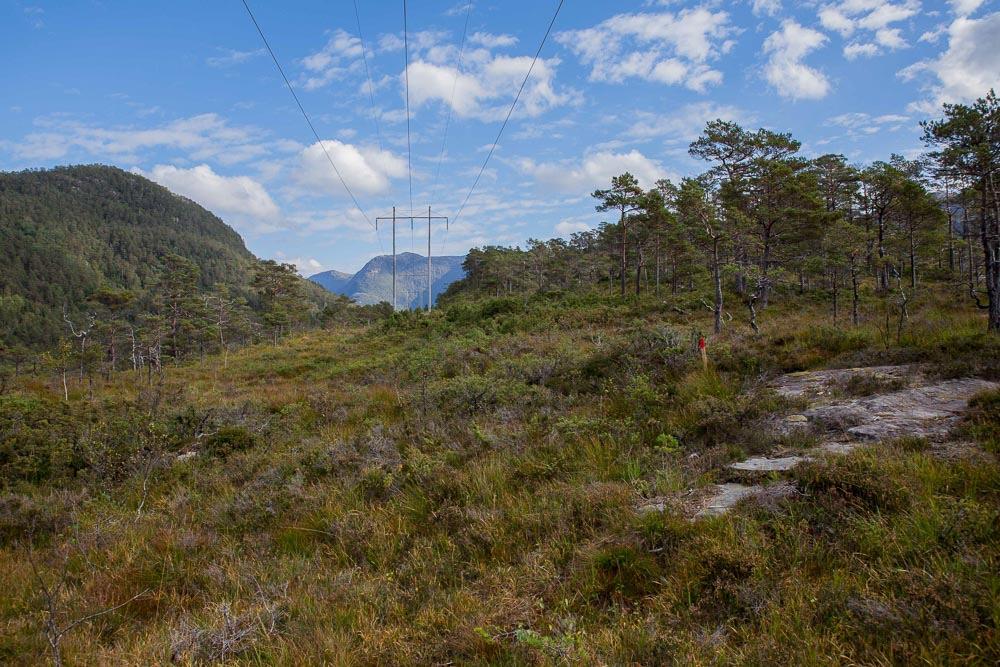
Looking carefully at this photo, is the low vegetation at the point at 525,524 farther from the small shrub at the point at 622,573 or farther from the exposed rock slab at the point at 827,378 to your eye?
the exposed rock slab at the point at 827,378

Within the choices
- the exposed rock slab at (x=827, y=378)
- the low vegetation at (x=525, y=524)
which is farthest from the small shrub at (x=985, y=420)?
the exposed rock slab at (x=827, y=378)

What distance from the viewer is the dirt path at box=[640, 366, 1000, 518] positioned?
3664 mm

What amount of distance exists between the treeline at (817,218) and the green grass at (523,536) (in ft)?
21.2

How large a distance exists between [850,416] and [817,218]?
2267cm

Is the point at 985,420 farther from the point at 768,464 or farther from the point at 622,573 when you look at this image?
the point at 622,573

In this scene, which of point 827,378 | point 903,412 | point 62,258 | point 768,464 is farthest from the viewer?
point 62,258

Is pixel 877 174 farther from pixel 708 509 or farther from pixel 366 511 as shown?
pixel 366 511

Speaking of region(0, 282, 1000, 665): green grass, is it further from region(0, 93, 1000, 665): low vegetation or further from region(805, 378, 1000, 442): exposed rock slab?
region(805, 378, 1000, 442): exposed rock slab

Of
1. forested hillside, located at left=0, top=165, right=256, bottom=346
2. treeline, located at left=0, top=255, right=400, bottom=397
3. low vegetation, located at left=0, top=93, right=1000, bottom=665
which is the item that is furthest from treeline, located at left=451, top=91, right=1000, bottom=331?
forested hillside, located at left=0, top=165, right=256, bottom=346

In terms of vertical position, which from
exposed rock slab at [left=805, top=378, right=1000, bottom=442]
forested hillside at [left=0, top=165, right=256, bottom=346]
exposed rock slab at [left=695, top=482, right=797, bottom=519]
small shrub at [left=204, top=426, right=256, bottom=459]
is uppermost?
forested hillside at [left=0, top=165, right=256, bottom=346]

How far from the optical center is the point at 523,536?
12.0ft

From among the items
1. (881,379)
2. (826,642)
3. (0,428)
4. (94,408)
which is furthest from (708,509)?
(94,408)

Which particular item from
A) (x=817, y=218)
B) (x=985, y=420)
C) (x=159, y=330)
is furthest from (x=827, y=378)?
(x=159, y=330)

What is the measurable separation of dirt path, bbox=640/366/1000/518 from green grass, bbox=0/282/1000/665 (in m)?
0.21
